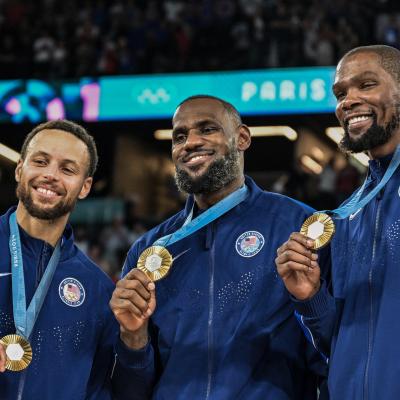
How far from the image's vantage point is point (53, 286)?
347 centimetres

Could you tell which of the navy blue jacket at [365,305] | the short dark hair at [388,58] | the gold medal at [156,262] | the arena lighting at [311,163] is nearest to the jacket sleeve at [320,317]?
the navy blue jacket at [365,305]

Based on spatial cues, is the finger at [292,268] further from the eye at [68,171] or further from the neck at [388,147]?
the eye at [68,171]

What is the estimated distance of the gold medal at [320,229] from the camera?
9.48 ft

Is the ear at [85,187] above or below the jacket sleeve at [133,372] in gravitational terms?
above

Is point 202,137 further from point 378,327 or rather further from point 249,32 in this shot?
point 249,32

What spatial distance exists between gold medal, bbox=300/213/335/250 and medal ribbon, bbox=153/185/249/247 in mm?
595

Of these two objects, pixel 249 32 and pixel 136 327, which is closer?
pixel 136 327

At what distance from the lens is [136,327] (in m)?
3.19

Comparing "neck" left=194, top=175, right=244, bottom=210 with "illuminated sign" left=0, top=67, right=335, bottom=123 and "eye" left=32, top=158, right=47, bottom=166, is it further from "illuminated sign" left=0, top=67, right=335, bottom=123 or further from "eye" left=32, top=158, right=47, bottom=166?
"illuminated sign" left=0, top=67, right=335, bottom=123

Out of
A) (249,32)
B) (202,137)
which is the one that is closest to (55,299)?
(202,137)

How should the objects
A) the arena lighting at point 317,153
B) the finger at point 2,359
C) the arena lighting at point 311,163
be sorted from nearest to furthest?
the finger at point 2,359 < the arena lighting at point 311,163 < the arena lighting at point 317,153

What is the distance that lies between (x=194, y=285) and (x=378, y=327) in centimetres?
83

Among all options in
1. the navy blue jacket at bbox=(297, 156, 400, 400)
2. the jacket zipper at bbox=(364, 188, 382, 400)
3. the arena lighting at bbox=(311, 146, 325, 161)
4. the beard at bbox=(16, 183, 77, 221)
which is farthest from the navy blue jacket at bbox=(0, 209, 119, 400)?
the arena lighting at bbox=(311, 146, 325, 161)

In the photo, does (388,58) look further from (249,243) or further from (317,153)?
(317,153)
